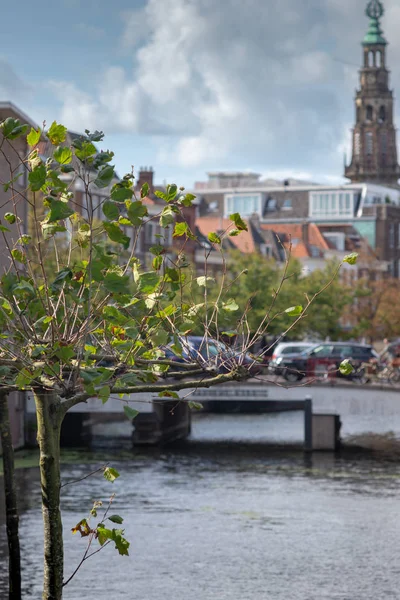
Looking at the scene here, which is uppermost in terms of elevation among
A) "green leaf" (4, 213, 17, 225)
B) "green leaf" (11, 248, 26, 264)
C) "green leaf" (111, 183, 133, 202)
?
"green leaf" (111, 183, 133, 202)

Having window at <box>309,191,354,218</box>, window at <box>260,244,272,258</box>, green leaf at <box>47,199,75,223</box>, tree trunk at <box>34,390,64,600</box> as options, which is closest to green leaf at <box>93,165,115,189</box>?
green leaf at <box>47,199,75,223</box>

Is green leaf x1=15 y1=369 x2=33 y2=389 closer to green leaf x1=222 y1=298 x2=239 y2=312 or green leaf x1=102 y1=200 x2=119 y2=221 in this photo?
green leaf x1=102 y1=200 x2=119 y2=221

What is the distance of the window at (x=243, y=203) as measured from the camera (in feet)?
591

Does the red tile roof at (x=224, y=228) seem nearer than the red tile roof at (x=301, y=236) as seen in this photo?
Yes

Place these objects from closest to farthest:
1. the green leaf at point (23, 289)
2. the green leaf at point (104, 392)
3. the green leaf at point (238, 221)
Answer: the green leaf at point (23, 289) → the green leaf at point (104, 392) → the green leaf at point (238, 221)

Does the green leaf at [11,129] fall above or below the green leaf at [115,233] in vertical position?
above

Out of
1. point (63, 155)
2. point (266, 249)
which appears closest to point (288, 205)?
point (266, 249)

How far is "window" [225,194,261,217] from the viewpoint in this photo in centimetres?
18012

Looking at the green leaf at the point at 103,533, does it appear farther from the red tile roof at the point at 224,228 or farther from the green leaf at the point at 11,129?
the red tile roof at the point at 224,228

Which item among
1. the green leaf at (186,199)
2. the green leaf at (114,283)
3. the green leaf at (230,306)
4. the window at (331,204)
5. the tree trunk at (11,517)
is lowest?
the tree trunk at (11,517)

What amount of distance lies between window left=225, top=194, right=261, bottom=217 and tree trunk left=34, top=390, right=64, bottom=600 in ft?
540

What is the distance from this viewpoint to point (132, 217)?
12.5 metres

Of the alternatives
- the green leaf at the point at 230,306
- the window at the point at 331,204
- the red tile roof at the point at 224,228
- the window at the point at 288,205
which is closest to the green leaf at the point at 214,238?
the green leaf at the point at 230,306

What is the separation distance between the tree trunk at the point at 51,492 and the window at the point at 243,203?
164681 millimetres
